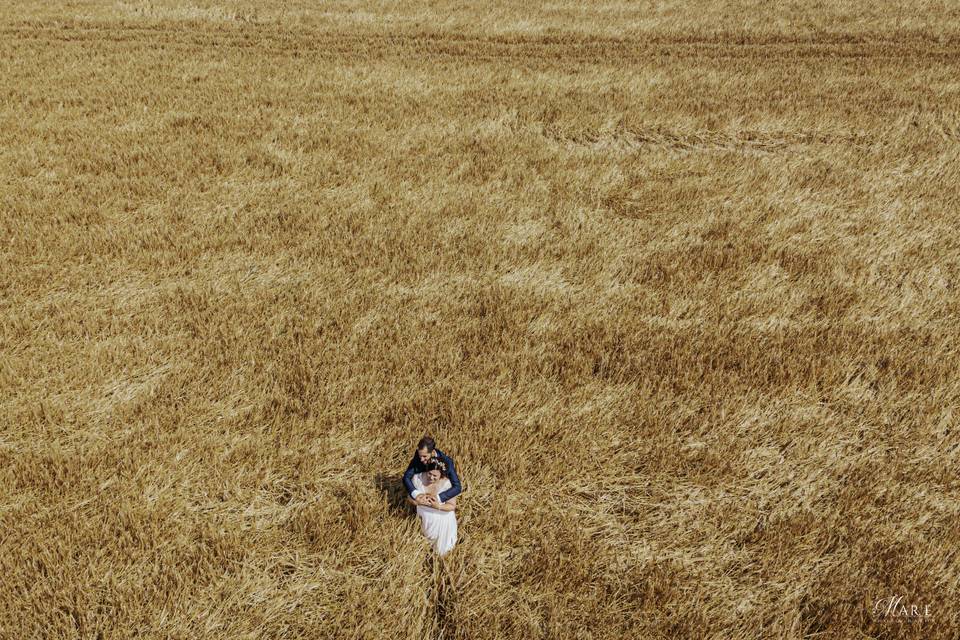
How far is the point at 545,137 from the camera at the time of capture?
10.0 meters

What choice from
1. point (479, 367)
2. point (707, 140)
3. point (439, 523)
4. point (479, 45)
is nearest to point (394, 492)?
point (439, 523)

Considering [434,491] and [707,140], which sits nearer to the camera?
[434,491]

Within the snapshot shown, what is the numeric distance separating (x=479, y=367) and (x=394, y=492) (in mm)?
1439

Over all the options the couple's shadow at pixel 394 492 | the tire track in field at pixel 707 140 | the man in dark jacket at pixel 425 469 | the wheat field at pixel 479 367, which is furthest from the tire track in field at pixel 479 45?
the man in dark jacket at pixel 425 469

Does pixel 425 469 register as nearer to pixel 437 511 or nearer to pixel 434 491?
pixel 434 491

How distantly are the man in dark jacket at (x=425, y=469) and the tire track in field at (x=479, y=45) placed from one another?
45.3 ft

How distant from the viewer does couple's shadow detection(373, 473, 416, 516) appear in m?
3.64

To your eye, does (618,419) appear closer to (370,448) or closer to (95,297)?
(370,448)

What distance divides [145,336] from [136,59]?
1177 cm

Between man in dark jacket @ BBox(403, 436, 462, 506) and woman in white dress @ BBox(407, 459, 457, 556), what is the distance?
0.03 meters

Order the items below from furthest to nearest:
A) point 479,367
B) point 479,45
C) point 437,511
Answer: point 479,45
point 479,367
point 437,511

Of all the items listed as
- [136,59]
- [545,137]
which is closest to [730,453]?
[545,137]

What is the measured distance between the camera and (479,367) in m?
4.87

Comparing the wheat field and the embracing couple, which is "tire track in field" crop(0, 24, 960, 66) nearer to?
the wheat field
